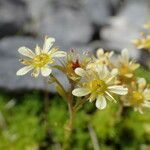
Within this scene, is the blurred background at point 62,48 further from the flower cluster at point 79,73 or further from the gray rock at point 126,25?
the flower cluster at point 79,73

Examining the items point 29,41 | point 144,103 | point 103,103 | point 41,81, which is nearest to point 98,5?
point 29,41

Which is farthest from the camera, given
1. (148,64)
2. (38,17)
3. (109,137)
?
(38,17)

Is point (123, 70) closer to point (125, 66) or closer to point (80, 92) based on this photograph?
point (125, 66)

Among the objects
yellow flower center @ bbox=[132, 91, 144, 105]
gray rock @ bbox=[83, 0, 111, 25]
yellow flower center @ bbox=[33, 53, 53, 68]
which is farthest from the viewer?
gray rock @ bbox=[83, 0, 111, 25]

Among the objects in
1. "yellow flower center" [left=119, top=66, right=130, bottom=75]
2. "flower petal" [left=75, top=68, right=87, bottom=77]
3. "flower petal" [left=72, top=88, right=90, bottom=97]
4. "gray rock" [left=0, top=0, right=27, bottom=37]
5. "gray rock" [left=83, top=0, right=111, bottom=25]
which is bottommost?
"gray rock" [left=83, top=0, right=111, bottom=25]

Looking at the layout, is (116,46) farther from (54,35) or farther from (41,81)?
(41,81)

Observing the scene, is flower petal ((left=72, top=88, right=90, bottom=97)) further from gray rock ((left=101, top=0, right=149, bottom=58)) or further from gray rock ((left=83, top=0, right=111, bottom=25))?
gray rock ((left=83, top=0, right=111, bottom=25))

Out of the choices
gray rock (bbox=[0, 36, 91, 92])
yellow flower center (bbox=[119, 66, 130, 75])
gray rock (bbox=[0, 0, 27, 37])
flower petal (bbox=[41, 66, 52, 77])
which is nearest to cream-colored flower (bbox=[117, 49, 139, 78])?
yellow flower center (bbox=[119, 66, 130, 75])

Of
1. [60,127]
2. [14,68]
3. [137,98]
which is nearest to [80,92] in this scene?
[137,98]
